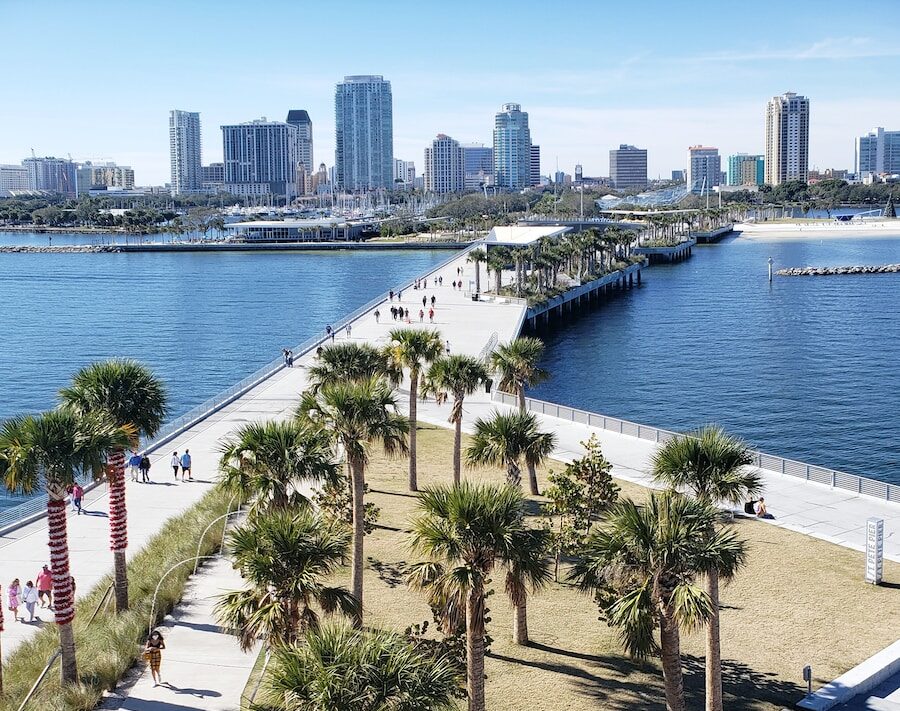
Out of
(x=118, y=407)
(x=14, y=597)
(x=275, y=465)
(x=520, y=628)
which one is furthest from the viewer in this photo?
(x=118, y=407)

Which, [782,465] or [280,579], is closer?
[280,579]

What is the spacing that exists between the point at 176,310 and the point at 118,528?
83.3 meters

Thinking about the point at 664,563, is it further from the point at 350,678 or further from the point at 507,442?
the point at 507,442

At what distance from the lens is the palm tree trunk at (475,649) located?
59.2 feet

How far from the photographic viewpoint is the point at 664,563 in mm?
17688

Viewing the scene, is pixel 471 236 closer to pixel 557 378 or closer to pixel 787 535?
pixel 557 378

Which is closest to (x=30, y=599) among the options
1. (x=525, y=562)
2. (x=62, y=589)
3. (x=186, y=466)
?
(x=62, y=589)

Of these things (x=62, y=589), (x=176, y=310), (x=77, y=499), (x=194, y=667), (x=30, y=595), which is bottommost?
(x=194, y=667)

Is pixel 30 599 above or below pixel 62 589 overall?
below

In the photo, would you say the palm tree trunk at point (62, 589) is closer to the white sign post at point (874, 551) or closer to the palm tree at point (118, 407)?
the palm tree at point (118, 407)

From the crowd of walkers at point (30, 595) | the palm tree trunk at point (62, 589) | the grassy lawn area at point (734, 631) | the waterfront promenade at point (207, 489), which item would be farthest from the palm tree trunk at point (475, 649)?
the crowd of walkers at point (30, 595)

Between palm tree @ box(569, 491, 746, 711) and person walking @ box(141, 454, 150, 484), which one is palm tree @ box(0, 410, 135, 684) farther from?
person walking @ box(141, 454, 150, 484)

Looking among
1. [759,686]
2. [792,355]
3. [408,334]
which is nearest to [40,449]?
[759,686]

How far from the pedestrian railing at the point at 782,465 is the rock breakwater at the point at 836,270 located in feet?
315
